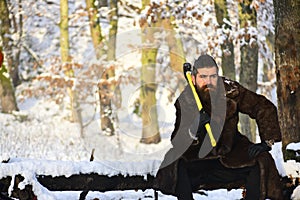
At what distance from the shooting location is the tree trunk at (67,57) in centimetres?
1656

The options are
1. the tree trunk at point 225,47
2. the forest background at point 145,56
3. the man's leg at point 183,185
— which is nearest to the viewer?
the man's leg at point 183,185

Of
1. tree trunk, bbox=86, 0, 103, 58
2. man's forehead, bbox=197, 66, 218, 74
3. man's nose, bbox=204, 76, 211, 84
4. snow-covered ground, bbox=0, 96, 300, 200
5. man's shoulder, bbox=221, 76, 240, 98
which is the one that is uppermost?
tree trunk, bbox=86, 0, 103, 58

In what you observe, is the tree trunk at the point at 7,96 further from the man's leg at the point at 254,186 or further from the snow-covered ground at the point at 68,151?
the man's leg at the point at 254,186

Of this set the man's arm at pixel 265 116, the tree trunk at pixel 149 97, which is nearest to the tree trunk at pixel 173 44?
the tree trunk at pixel 149 97

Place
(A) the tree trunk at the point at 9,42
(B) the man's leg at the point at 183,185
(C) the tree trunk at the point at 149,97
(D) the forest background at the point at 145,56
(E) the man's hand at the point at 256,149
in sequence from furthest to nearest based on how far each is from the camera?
(A) the tree trunk at the point at 9,42 < (C) the tree trunk at the point at 149,97 < (D) the forest background at the point at 145,56 < (B) the man's leg at the point at 183,185 < (E) the man's hand at the point at 256,149

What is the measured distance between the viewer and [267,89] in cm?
1661

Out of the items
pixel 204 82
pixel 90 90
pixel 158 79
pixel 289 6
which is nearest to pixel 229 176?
pixel 204 82

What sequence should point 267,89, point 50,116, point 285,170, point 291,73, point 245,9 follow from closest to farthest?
point 285,170, point 291,73, point 245,9, point 267,89, point 50,116

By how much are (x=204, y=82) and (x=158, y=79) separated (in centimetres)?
1389

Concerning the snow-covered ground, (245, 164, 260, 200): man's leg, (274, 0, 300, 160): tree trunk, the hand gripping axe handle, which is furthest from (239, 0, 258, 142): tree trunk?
(245, 164, 260, 200): man's leg

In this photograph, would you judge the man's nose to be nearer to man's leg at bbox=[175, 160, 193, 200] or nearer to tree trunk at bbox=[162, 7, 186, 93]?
man's leg at bbox=[175, 160, 193, 200]

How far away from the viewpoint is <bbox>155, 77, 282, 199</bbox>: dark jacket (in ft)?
16.7

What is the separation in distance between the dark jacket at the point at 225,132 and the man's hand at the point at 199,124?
75 mm

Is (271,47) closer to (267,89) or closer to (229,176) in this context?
(267,89)
